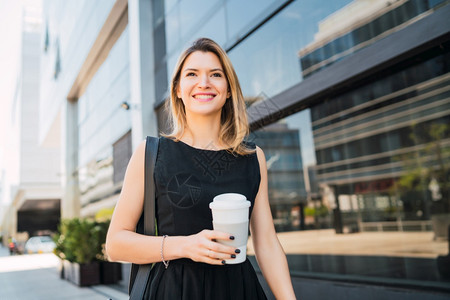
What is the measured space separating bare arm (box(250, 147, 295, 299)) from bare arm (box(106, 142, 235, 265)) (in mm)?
422

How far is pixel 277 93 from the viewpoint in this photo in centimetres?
586

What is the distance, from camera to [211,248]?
42.3 inches

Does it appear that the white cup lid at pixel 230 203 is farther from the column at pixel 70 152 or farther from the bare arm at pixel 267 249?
the column at pixel 70 152

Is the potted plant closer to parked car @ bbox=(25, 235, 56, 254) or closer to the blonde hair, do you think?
the blonde hair

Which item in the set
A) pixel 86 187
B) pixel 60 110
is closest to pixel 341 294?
pixel 86 187

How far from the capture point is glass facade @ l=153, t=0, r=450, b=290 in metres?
5.34

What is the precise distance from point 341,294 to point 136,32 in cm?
806

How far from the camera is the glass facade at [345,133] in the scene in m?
5.34

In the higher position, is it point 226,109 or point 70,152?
point 70,152

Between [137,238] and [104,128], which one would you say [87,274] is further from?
[137,238]

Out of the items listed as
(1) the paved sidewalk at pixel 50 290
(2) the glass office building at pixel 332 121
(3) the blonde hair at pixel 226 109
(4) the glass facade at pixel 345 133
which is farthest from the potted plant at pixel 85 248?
(3) the blonde hair at pixel 226 109

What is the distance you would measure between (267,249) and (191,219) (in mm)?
356

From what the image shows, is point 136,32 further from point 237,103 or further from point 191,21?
point 237,103

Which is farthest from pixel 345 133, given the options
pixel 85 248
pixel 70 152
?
pixel 70 152
